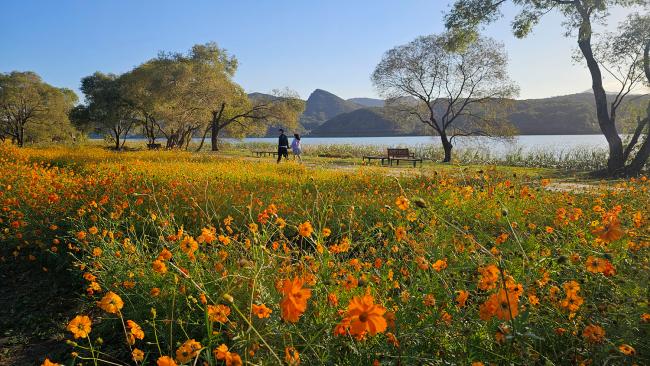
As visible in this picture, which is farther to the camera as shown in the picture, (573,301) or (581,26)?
(581,26)

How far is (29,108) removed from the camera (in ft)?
149

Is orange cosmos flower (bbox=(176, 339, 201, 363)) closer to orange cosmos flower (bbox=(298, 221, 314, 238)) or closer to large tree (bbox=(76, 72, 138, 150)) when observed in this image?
orange cosmos flower (bbox=(298, 221, 314, 238))

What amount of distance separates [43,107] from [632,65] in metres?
52.5

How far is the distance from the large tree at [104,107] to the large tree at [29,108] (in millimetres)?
10712

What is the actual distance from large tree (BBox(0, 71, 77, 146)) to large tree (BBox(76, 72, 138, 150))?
1071cm

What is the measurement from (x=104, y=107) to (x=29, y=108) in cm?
1896

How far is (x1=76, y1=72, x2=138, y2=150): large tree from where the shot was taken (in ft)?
109

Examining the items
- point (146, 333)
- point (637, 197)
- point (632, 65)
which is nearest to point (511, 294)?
point (146, 333)

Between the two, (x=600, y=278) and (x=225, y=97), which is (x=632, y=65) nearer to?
(x=600, y=278)

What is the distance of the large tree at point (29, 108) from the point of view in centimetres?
4338

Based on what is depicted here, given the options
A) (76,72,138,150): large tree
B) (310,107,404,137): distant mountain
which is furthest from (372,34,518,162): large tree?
(310,107,404,137): distant mountain

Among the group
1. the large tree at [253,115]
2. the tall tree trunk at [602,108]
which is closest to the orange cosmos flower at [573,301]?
the tall tree trunk at [602,108]

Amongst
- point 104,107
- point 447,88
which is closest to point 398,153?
point 447,88

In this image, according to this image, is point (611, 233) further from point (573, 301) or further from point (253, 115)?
point (253, 115)
